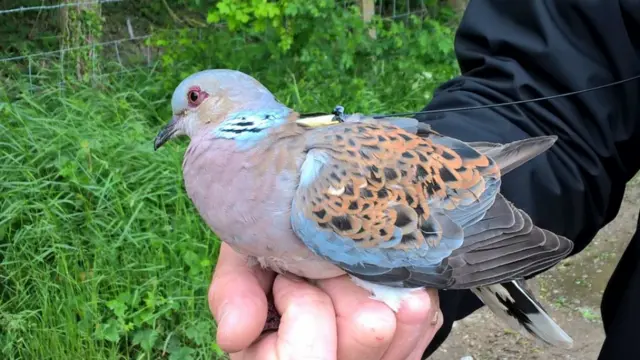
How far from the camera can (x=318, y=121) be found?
1.71 meters

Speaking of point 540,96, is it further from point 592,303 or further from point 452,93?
point 592,303

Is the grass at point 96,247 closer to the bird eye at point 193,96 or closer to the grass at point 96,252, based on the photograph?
the grass at point 96,252

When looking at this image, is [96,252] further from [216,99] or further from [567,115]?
[567,115]

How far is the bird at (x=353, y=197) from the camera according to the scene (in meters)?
1.55

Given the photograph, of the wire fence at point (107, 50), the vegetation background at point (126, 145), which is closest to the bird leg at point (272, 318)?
the vegetation background at point (126, 145)

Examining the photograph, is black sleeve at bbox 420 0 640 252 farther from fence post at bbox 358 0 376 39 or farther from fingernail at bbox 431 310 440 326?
fence post at bbox 358 0 376 39

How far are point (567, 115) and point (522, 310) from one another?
0.54 m

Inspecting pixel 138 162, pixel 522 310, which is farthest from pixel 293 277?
pixel 138 162

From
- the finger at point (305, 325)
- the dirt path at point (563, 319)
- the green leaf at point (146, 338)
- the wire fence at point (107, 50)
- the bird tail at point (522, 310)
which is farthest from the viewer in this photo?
the wire fence at point (107, 50)

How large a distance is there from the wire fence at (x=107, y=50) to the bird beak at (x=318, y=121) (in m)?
3.31

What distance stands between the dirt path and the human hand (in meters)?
2.46

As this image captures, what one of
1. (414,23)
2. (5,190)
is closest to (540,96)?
(5,190)

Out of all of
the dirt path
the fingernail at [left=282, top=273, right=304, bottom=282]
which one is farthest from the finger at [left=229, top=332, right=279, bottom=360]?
the dirt path

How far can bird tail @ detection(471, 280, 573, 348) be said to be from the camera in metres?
1.80
